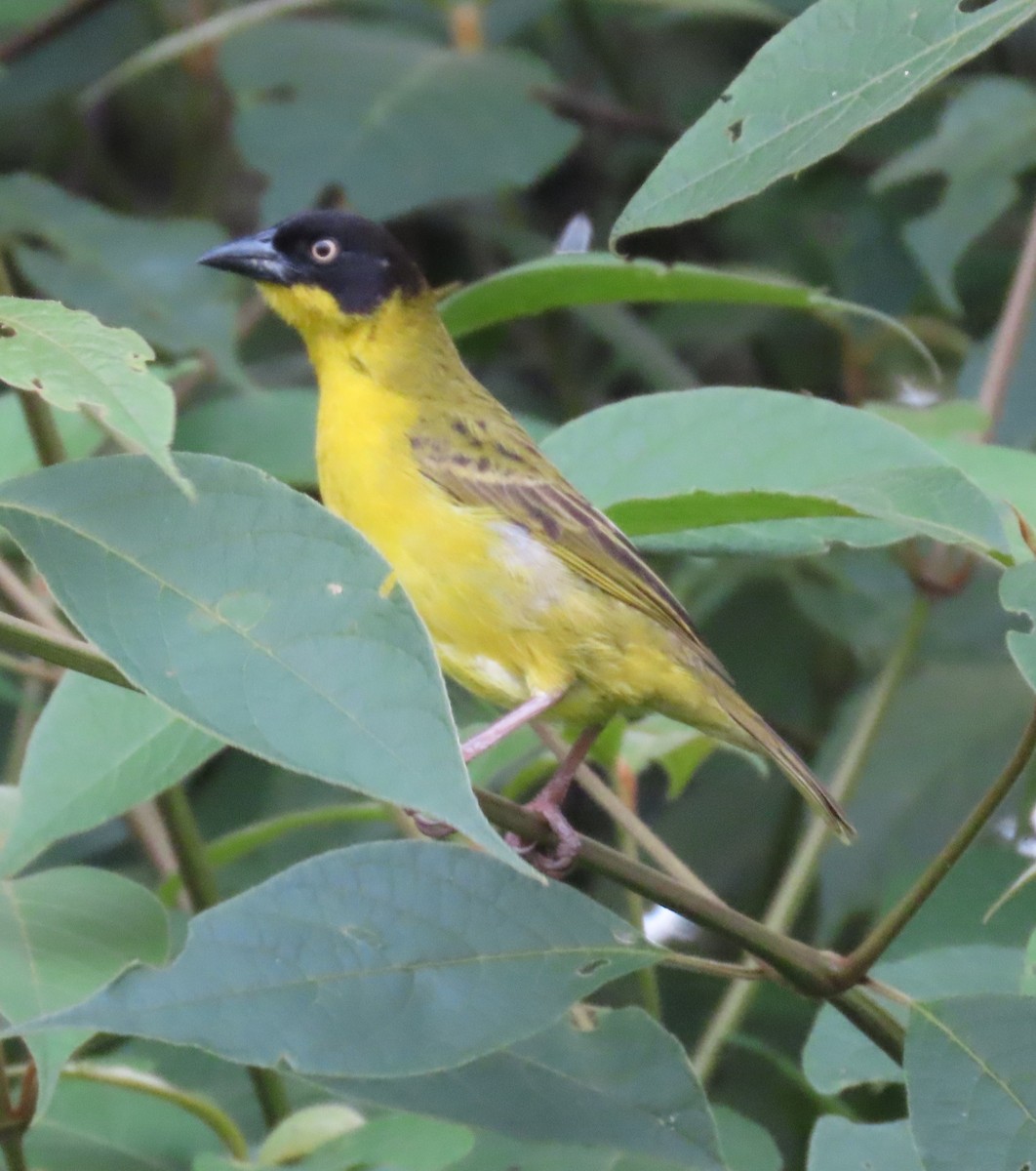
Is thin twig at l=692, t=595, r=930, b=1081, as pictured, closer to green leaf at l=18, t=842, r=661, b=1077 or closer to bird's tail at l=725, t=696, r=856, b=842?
bird's tail at l=725, t=696, r=856, b=842

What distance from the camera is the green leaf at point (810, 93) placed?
1.27 m

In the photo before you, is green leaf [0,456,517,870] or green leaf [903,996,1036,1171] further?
green leaf [903,996,1036,1171]

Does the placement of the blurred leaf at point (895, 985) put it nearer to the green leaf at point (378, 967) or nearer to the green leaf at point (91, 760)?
the green leaf at point (378, 967)

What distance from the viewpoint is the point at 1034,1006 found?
5.01 feet

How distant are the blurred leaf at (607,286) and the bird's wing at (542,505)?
0.32 metres

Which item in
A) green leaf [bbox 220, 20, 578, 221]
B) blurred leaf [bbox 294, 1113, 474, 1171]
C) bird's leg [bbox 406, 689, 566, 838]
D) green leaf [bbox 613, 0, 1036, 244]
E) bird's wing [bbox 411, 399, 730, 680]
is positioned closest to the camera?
green leaf [bbox 613, 0, 1036, 244]

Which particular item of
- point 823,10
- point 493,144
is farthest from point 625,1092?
point 493,144

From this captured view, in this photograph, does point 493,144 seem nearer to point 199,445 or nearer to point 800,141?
point 199,445

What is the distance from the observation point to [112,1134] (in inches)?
87.3

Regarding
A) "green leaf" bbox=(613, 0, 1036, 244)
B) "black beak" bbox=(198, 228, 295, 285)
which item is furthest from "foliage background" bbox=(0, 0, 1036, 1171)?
"black beak" bbox=(198, 228, 295, 285)

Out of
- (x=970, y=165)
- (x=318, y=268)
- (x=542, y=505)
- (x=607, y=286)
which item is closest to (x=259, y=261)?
(x=318, y=268)

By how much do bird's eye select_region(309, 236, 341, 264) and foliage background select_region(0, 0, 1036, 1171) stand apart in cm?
28

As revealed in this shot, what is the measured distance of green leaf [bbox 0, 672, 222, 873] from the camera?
1.71 meters

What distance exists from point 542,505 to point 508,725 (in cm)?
48
